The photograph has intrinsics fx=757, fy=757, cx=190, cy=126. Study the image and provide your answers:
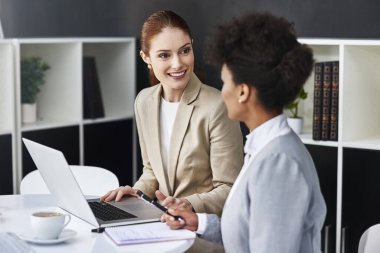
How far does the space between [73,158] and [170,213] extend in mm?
2117

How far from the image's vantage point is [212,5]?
4211 mm

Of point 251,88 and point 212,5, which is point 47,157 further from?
point 212,5

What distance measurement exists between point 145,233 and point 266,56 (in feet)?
2.02

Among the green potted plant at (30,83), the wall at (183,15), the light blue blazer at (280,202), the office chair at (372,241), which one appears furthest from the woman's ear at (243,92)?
the green potted plant at (30,83)

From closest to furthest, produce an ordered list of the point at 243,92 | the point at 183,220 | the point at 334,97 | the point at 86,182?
the point at 243,92 < the point at 183,220 < the point at 86,182 < the point at 334,97

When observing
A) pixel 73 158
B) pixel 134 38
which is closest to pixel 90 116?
pixel 73 158

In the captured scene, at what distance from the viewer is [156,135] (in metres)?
2.74

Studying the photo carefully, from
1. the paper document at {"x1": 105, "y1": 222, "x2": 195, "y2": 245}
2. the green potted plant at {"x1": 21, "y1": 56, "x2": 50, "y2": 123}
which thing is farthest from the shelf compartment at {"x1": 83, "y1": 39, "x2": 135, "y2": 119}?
the paper document at {"x1": 105, "y1": 222, "x2": 195, "y2": 245}

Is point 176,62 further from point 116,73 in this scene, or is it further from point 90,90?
point 116,73

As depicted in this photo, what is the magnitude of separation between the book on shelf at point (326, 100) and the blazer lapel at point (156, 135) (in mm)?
1061

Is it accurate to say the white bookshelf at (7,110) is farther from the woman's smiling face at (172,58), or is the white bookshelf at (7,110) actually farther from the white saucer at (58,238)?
the white saucer at (58,238)

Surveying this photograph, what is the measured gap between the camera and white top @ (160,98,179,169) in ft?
8.97

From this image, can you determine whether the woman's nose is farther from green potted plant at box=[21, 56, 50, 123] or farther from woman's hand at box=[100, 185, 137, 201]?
green potted plant at box=[21, 56, 50, 123]

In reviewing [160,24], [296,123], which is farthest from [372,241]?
[296,123]
